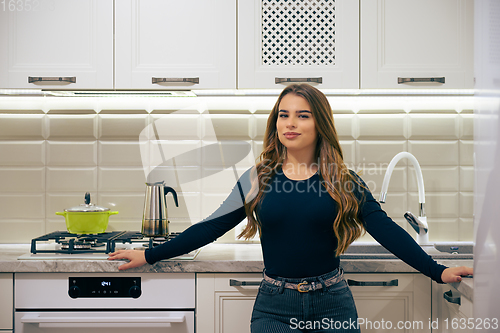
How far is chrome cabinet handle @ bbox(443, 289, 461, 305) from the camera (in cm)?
124

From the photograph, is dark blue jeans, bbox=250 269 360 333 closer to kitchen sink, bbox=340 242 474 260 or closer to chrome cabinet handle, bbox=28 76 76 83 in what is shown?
kitchen sink, bbox=340 242 474 260

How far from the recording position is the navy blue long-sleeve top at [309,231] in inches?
→ 45.3

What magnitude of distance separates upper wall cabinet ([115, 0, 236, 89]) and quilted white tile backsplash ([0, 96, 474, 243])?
35 cm

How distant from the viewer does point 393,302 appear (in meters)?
1.43

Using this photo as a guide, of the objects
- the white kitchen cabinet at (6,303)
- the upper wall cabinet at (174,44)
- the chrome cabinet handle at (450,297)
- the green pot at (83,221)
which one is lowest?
the white kitchen cabinet at (6,303)

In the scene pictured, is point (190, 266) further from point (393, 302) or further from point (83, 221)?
point (393, 302)

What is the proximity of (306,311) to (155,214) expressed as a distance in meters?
Result: 0.83

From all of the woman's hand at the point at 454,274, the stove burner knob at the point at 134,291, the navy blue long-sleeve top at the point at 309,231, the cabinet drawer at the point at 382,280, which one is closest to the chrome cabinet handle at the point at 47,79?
the stove burner knob at the point at 134,291

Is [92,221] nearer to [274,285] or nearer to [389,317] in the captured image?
[274,285]

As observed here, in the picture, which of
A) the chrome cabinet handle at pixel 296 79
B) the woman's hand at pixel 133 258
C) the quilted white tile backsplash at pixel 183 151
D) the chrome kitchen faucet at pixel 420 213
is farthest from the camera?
the quilted white tile backsplash at pixel 183 151

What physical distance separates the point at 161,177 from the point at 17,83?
72cm

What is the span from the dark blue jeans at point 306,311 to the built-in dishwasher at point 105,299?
0.39 metres

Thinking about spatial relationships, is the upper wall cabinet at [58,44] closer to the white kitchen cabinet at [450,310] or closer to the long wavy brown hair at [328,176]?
the long wavy brown hair at [328,176]

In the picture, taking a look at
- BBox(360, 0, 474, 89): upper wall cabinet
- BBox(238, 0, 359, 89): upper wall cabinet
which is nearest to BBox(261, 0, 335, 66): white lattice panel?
BBox(238, 0, 359, 89): upper wall cabinet
